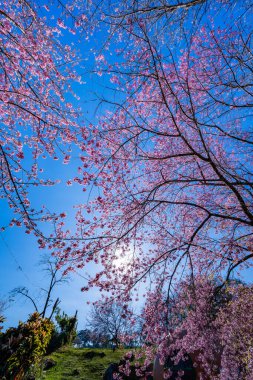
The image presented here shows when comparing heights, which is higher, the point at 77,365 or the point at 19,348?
the point at 19,348

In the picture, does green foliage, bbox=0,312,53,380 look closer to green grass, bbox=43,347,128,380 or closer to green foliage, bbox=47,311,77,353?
green grass, bbox=43,347,128,380

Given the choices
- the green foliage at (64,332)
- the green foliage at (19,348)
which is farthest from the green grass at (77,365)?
the green foliage at (19,348)

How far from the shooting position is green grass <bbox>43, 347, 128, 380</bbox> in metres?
14.5

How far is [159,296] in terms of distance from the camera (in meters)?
6.97

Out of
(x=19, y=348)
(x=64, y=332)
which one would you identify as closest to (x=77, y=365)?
(x=64, y=332)

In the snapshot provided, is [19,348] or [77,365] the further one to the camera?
[77,365]

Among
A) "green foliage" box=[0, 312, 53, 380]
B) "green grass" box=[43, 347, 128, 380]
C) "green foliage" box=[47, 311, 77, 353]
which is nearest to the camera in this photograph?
"green foliage" box=[0, 312, 53, 380]

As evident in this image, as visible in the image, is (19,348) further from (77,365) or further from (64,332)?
(64,332)

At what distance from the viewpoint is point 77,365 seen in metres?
16.9

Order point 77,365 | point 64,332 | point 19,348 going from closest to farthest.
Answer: point 19,348
point 77,365
point 64,332

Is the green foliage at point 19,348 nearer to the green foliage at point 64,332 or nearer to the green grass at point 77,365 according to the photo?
the green grass at point 77,365

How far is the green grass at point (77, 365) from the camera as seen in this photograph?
14547 millimetres

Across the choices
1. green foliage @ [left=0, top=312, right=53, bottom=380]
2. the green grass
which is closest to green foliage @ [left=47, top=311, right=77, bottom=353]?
the green grass

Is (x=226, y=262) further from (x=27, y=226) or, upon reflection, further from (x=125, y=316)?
(x=27, y=226)
